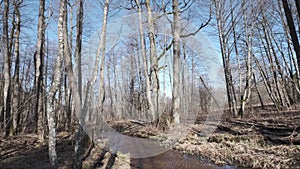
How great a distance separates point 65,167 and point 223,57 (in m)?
10.6

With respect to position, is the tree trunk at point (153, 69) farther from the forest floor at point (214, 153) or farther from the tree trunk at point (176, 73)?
the forest floor at point (214, 153)

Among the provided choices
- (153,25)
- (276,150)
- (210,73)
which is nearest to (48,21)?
(153,25)

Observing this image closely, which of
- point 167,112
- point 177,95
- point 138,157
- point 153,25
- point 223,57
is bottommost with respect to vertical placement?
point 138,157

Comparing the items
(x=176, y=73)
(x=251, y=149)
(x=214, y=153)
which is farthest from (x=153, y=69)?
(x=251, y=149)

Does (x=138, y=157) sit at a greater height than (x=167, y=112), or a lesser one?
lesser

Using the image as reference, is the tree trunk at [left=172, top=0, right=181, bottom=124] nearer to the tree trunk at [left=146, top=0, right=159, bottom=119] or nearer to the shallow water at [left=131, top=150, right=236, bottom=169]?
the tree trunk at [left=146, top=0, right=159, bottom=119]

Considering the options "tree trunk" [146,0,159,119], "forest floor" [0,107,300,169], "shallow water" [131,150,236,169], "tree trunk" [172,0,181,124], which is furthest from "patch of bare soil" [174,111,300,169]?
"tree trunk" [146,0,159,119]

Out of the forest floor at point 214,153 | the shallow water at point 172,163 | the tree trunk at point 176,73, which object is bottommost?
the shallow water at point 172,163

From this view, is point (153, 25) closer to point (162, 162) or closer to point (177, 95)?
point (177, 95)

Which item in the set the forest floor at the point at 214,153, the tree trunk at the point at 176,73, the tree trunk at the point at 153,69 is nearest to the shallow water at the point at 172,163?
the forest floor at the point at 214,153

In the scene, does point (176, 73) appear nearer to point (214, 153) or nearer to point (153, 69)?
point (153, 69)

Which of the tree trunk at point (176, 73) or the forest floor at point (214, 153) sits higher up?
the tree trunk at point (176, 73)

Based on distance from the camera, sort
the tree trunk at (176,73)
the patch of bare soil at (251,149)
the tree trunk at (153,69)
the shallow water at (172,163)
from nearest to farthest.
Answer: the patch of bare soil at (251,149) → the shallow water at (172,163) → the tree trunk at (176,73) → the tree trunk at (153,69)

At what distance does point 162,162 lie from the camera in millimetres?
5633
